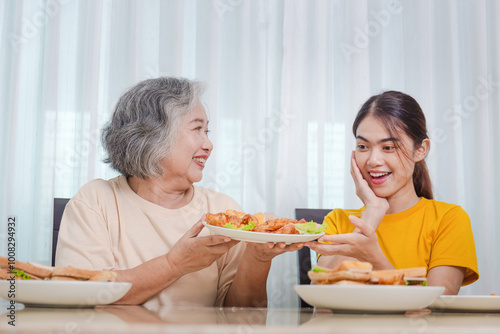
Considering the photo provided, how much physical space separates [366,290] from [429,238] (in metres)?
0.96

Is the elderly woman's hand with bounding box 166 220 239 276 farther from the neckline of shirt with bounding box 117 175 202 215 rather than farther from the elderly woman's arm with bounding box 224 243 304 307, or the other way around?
the neckline of shirt with bounding box 117 175 202 215

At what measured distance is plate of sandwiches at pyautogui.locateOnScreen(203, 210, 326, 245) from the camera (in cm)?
116

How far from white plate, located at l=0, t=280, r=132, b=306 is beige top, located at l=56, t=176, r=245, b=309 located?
0.55 metres

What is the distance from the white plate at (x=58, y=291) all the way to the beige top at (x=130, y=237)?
555 millimetres

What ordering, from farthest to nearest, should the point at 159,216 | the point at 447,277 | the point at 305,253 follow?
1. the point at 305,253
2. the point at 159,216
3. the point at 447,277

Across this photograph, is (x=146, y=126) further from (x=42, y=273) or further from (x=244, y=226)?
(x=42, y=273)

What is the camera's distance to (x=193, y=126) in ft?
5.77

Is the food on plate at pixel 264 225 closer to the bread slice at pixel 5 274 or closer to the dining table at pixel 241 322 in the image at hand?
the dining table at pixel 241 322

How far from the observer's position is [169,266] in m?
1.40

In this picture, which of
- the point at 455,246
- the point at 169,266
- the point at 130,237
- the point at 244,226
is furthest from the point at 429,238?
the point at 130,237

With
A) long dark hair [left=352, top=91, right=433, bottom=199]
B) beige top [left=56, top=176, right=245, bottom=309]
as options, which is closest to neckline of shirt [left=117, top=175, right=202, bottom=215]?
beige top [left=56, top=176, right=245, bottom=309]

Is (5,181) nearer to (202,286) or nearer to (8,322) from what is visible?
(202,286)

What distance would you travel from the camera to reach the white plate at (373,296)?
81cm

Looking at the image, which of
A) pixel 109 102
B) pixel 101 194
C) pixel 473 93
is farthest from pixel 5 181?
pixel 473 93
